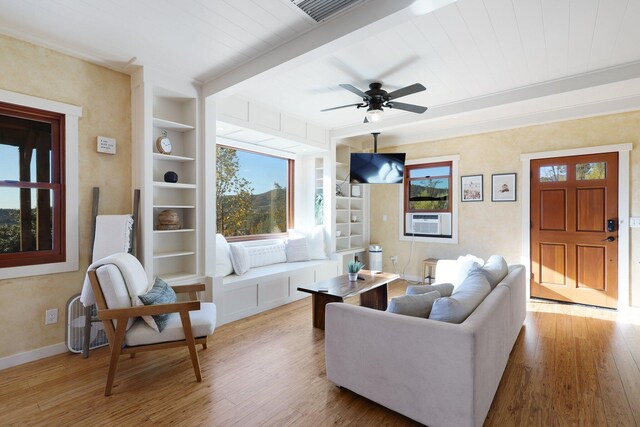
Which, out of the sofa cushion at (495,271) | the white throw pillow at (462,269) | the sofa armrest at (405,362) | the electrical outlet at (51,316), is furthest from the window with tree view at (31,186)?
the white throw pillow at (462,269)

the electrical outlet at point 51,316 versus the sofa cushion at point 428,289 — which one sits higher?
the sofa cushion at point 428,289

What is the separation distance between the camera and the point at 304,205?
5578mm

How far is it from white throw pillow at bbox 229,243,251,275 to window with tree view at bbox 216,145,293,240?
0.50m

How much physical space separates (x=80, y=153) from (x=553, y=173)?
5.47 metres

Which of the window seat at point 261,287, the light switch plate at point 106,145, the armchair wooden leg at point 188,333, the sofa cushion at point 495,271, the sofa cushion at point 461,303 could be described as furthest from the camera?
the window seat at point 261,287

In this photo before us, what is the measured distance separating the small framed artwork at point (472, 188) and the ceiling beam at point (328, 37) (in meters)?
3.51

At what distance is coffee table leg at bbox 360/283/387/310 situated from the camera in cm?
368

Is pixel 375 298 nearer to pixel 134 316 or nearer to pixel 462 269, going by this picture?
pixel 462 269

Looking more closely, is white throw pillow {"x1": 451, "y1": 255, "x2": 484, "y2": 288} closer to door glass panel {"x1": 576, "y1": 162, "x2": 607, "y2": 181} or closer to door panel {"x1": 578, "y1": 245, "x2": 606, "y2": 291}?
door panel {"x1": 578, "y1": 245, "x2": 606, "y2": 291}

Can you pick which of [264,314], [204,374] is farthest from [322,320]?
[204,374]

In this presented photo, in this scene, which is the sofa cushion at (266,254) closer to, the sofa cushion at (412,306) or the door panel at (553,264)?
the sofa cushion at (412,306)

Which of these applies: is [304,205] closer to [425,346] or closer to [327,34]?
[327,34]

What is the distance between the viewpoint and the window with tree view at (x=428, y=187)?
17.4ft

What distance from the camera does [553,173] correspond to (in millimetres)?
4344
